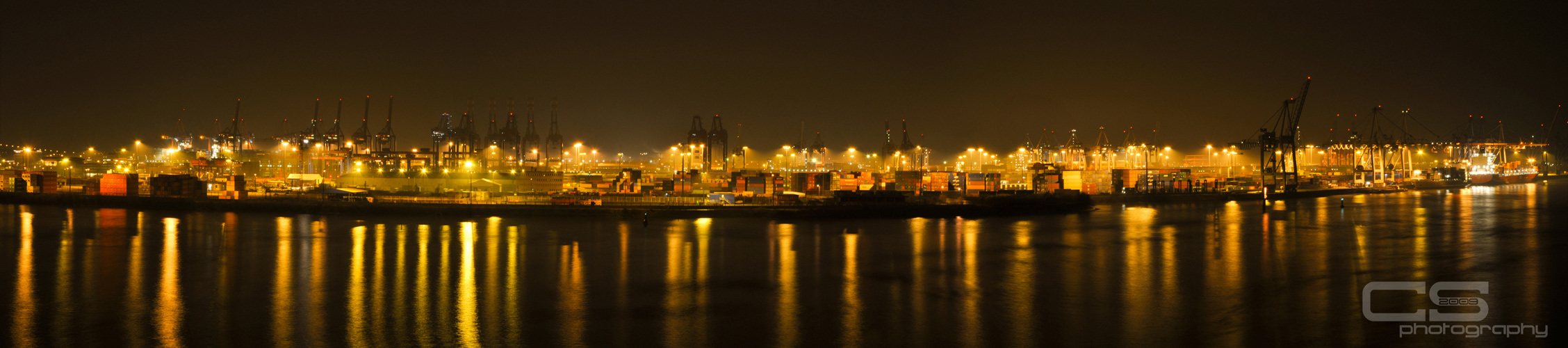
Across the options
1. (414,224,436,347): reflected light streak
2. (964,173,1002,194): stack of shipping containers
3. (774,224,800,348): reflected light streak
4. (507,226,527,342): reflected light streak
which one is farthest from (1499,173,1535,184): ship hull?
(414,224,436,347): reflected light streak

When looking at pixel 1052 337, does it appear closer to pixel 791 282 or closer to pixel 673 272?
pixel 791 282

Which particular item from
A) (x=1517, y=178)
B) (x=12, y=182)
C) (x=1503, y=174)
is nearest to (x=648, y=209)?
(x=12, y=182)

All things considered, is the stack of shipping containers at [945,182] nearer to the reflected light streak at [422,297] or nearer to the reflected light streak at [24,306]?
the reflected light streak at [422,297]

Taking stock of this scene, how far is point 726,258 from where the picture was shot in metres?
13.0

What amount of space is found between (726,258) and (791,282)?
9.95 ft

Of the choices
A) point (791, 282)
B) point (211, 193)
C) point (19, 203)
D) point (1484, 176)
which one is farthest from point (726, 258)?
point (1484, 176)

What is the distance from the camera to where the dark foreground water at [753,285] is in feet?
22.6

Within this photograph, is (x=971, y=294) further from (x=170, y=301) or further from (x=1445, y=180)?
(x=1445, y=180)

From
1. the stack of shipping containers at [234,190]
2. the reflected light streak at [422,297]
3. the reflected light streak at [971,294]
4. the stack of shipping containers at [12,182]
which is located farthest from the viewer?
the stack of shipping containers at [12,182]

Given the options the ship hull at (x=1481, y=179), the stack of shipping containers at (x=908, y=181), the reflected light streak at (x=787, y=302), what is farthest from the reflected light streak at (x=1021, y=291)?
the ship hull at (x=1481, y=179)

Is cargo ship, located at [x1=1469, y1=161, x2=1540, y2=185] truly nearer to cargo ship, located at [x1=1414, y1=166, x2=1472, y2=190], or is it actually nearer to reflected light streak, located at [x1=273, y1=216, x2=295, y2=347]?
cargo ship, located at [x1=1414, y1=166, x2=1472, y2=190]

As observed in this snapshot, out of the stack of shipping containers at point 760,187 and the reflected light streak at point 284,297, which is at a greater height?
the stack of shipping containers at point 760,187

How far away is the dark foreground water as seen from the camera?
22.6ft

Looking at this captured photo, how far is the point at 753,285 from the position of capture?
32.5 feet
